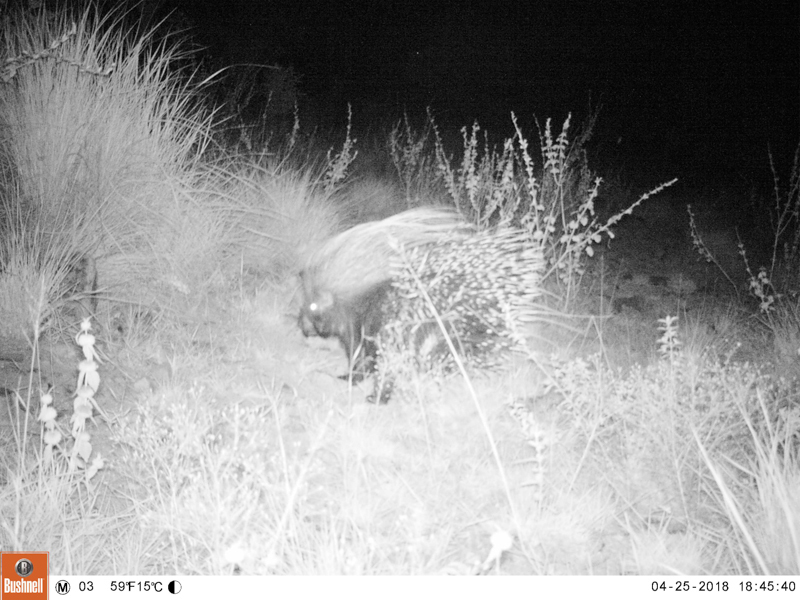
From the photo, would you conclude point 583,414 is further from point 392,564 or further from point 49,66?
point 49,66

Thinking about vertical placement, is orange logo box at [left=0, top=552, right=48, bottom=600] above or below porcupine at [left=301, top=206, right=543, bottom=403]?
below

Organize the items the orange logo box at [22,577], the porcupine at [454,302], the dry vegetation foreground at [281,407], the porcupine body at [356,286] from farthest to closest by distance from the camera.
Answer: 1. the porcupine body at [356,286]
2. the porcupine at [454,302]
3. the dry vegetation foreground at [281,407]
4. the orange logo box at [22,577]

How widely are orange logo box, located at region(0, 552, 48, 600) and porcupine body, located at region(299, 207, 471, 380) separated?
197 centimetres

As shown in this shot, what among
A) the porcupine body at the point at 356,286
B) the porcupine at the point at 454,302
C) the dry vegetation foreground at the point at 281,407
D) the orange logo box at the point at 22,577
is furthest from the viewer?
the porcupine body at the point at 356,286

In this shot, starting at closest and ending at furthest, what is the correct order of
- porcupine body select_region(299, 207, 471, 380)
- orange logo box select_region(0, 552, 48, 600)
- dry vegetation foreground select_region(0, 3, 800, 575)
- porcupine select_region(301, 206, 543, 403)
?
orange logo box select_region(0, 552, 48, 600) → dry vegetation foreground select_region(0, 3, 800, 575) → porcupine select_region(301, 206, 543, 403) → porcupine body select_region(299, 207, 471, 380)

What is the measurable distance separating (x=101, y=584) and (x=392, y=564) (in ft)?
2.85

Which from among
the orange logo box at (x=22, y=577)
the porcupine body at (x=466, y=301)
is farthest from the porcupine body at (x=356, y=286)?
the orange logo box at (x=22, y=577)

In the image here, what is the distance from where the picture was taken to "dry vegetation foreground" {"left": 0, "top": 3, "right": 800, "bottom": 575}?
188cm

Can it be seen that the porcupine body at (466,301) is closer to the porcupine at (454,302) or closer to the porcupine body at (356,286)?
the porcupine at (454,302)

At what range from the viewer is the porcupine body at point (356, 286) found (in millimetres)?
3518

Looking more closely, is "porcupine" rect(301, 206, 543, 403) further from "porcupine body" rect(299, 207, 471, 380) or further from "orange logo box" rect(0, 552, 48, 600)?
"orange logo box" rect(0, 552, 48, 600)

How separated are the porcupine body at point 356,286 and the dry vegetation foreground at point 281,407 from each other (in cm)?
17

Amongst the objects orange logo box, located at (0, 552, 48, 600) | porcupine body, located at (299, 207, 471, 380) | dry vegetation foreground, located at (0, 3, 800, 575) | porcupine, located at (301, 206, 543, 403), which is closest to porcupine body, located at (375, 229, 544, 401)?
porcupine, located at (301, 206, 543, 403)

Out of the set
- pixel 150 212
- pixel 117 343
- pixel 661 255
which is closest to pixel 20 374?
pixel 117 343
